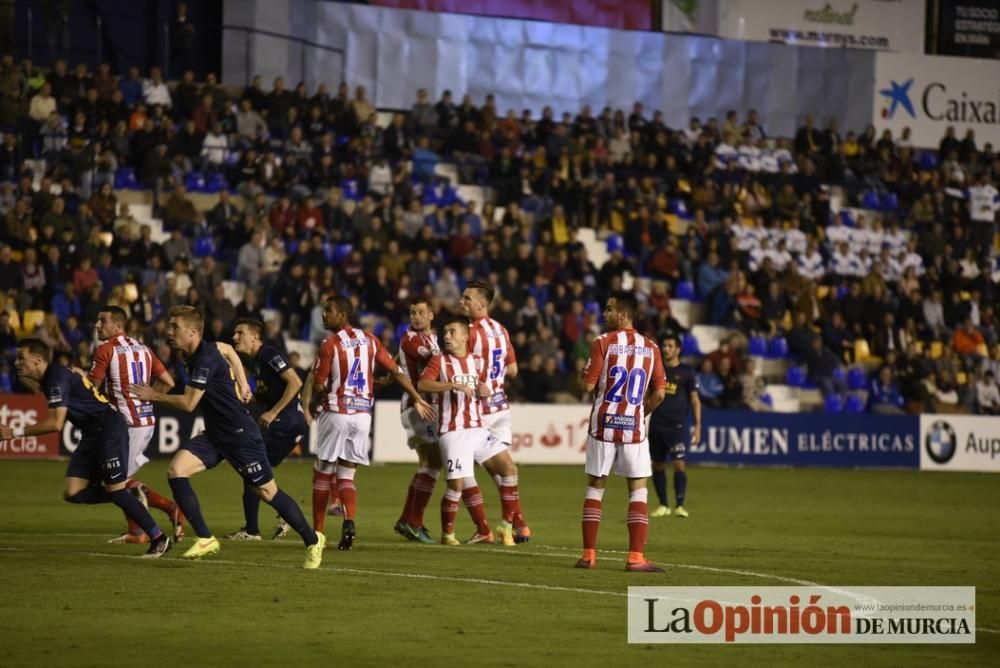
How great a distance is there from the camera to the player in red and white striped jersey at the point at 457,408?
14.7 meters

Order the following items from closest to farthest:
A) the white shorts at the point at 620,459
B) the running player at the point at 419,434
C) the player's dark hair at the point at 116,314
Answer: the white shorts at the point at 620,459 < the player's dark hair at the point at 116,314 < the running player at the point at 419,434

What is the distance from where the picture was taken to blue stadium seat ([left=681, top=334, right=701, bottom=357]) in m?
31.9

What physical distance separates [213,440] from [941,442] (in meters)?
21.1

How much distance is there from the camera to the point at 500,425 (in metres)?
15.6

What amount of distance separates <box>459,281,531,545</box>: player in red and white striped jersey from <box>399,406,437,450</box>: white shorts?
1.64ft

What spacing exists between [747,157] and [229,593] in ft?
95.1

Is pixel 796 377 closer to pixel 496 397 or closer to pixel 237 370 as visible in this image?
pixel 496 397

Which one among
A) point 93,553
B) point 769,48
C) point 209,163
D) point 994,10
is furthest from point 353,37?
point 93,553

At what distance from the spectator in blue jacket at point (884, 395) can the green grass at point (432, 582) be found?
10.8m

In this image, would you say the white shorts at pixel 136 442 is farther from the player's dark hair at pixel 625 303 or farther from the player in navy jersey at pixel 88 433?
the player's dark hair at pixel 625 303

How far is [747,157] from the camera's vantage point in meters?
38.5

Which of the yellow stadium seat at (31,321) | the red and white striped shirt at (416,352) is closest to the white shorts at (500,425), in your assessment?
the red and white striped shirt at (416,352)

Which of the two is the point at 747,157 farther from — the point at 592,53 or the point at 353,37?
the point at 353,37

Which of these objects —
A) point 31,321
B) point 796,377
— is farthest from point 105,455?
point 796,377
